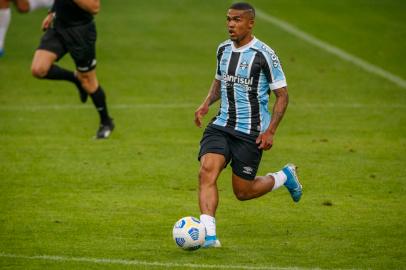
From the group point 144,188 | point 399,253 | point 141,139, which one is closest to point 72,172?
point 144,188

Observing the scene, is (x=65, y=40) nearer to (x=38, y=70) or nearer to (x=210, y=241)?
(x=38, y=70)

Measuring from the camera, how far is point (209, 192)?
372 inches

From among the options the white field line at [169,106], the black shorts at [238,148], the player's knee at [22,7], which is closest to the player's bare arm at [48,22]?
the player's knee at [22,7]

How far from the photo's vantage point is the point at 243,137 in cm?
984

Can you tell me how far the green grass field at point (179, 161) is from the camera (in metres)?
9.38

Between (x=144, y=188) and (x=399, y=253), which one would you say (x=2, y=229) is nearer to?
(x=144, y=188)

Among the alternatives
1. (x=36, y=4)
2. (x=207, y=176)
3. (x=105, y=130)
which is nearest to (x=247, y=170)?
(x=207, y=176)

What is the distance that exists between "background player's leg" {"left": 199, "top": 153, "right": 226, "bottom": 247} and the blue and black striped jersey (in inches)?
16.6

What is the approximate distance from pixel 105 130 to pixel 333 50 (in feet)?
29.0

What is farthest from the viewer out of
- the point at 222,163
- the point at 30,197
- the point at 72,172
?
the point at 72,172

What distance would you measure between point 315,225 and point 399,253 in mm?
1215

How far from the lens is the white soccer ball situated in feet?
29.8

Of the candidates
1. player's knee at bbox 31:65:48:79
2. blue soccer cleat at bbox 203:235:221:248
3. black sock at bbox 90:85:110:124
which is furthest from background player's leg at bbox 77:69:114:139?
blue soccer cleat at bbox 203:235:221:248

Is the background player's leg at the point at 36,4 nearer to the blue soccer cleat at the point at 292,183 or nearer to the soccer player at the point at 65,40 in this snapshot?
the soccer player at the point at 65,40
